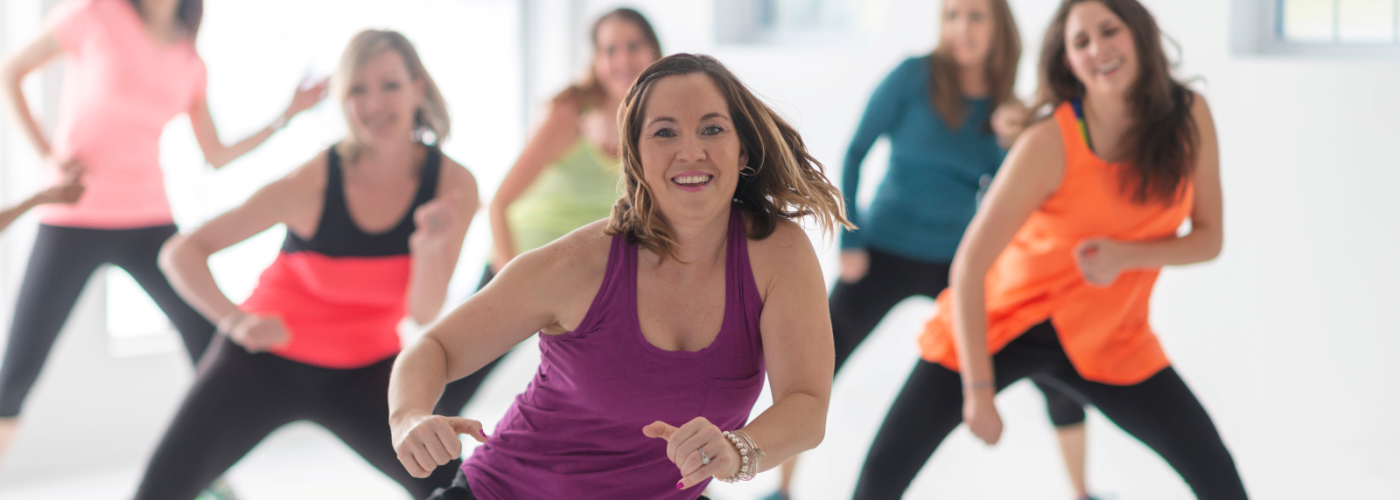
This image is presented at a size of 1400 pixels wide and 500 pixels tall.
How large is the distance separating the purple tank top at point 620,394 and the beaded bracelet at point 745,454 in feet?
0.61

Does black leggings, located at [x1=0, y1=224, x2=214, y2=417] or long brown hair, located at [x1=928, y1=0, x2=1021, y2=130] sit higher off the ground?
long brown hair, located at [x1=928, y1=0, x2=1021, y2=130]

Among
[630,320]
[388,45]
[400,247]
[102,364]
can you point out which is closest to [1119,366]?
[630,320]

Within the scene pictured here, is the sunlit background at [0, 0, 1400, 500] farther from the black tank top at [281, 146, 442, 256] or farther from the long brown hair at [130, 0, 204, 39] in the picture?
the black tank top at [281, 146, 442, 256]

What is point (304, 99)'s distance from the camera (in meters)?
2.69

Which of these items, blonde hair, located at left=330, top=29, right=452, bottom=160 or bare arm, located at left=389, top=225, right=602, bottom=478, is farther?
blonde hair, located at left=330, top=29, right=452, bottom=160

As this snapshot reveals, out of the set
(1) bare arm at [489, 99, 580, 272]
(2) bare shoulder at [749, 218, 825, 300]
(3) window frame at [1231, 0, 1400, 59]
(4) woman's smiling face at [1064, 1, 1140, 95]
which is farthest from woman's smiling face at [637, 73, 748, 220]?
(3) window frame at [1231, 0, 1400, 59]

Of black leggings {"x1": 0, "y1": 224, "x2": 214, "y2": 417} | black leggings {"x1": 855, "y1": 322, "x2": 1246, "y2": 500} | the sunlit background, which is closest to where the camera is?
black leggings {"x1": 855, "y1": 322, "x2": 1246, "y2": 500}

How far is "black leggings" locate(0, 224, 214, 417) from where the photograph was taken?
266 cm

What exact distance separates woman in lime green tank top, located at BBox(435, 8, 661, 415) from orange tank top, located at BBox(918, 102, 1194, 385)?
3.39ft

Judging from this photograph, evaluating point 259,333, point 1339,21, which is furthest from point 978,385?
point 1339,21

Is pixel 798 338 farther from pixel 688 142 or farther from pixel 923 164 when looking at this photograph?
pixel 923 164

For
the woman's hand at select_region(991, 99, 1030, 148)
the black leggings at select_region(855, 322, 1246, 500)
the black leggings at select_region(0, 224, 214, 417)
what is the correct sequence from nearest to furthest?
the black leggings at select_region(855, 322, 1246, 500), the woman's hand at select_region(991, 99, 1030, 148), the black leggings at select_region(0, 224, 214, 417)

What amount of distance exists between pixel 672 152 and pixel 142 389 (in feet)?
9.82

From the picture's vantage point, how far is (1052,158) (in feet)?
6.70
